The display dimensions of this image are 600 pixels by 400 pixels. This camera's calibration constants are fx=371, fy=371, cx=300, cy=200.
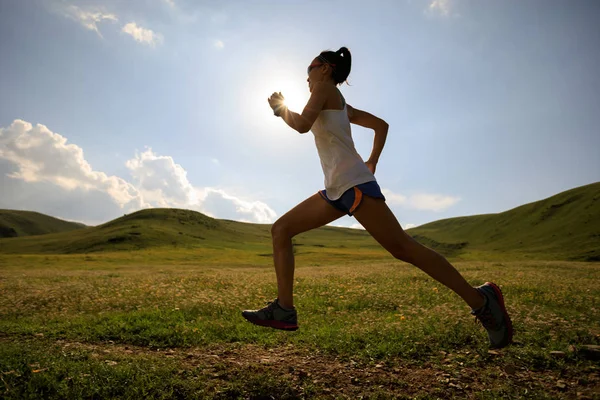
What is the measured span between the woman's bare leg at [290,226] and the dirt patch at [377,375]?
1.00m

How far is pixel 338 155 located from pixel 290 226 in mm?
1275

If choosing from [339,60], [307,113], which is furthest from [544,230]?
[307,113]

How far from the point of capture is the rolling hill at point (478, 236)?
89.3 m

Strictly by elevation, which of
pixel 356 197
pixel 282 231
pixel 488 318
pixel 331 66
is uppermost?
pixel 331 66

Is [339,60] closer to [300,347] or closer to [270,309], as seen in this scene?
[270,309]

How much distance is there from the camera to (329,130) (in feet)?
17.3

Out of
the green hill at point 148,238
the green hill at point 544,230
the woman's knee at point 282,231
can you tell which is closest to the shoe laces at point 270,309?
the woman's knee at point 282,231

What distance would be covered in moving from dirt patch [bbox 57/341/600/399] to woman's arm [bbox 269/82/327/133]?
3362 millimetres

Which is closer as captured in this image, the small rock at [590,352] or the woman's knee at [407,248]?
the woman's knee at [407,248]

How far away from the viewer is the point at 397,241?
16.3ft

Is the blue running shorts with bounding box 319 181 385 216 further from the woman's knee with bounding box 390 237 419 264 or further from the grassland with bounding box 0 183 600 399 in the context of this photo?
the grassland with bounding box 0 183 600 399

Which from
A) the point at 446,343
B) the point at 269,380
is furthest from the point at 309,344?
the point at 446,343

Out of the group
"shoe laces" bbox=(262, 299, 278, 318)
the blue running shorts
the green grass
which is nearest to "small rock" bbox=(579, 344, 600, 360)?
the green grass

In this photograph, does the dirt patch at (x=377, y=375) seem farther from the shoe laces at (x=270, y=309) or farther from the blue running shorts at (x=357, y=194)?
the blue running shorts at (x=357, y=194)
